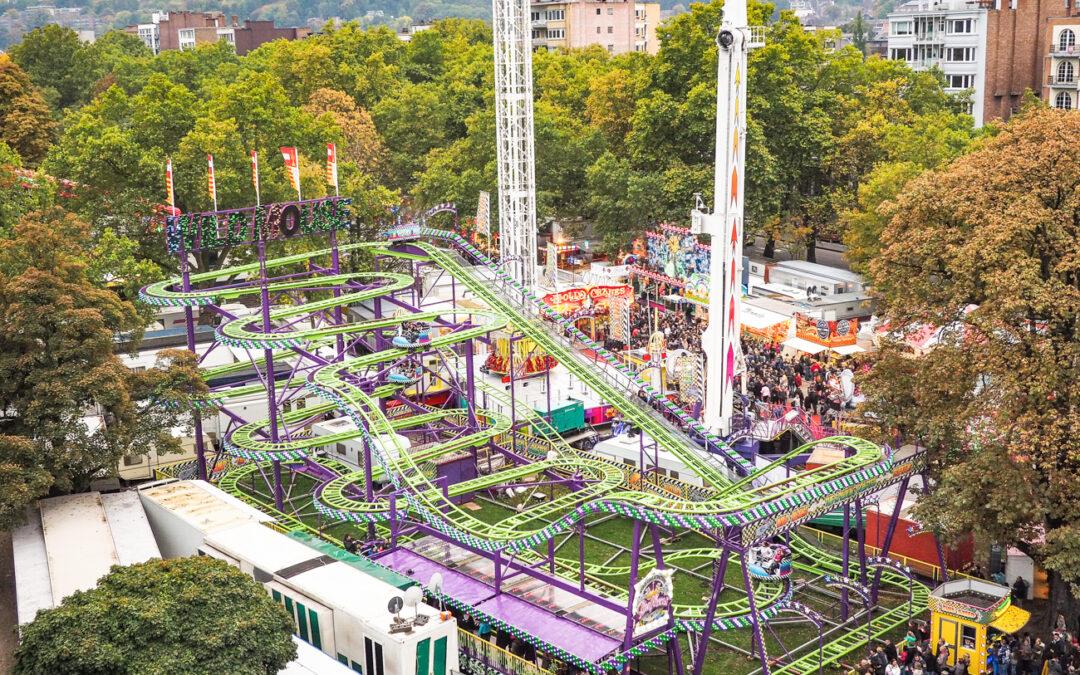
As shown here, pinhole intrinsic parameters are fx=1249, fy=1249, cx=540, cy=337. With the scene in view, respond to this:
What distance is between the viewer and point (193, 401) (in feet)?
111

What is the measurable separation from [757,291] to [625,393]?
21508 mm

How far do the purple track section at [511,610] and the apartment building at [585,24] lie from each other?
329 feet

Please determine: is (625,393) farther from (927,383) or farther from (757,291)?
(757,291)

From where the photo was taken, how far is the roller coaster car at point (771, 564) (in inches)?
1080

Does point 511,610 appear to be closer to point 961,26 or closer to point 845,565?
point 845,565

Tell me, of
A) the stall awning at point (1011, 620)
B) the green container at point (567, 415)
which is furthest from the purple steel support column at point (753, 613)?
the green container at point (567, 415)

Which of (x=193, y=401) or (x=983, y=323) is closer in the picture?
(x=983, y=323)

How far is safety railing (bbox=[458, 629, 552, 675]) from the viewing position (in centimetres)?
2500

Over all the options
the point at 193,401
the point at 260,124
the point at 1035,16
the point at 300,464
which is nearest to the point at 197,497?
the point at 193,401

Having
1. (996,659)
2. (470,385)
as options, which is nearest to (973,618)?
(996,659)

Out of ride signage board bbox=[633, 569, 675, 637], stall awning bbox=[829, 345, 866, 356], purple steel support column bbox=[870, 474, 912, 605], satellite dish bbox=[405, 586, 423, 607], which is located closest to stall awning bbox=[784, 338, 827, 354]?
stall awning bbox=[829, 345, 866, 356]

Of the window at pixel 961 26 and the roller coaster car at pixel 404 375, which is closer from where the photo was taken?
the roller coaster car at pixel 404 375

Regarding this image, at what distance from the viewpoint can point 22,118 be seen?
257 feet

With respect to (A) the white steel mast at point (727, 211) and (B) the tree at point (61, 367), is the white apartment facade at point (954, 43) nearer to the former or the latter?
(A) the white steel mast at point (727, 211)
